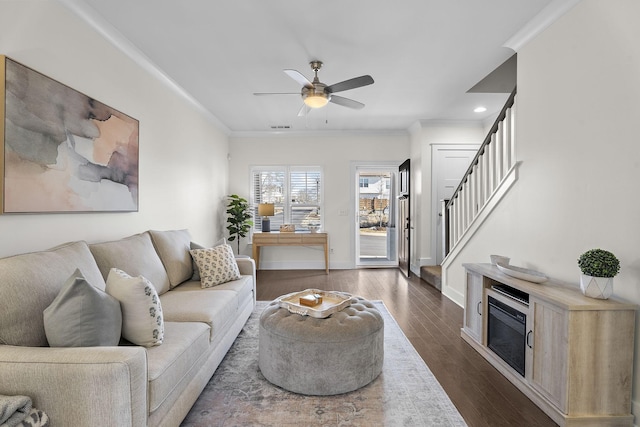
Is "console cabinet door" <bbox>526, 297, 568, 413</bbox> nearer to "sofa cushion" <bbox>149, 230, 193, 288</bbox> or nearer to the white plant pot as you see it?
the white plant pot

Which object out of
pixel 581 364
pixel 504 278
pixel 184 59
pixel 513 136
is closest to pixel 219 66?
pixel 184 59

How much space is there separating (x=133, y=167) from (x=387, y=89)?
302cm

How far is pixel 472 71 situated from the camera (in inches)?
131

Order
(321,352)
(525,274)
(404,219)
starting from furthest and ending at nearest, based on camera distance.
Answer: (404,219) < (525,274) < (321,352)

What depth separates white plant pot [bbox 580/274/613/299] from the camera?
1.72 metres

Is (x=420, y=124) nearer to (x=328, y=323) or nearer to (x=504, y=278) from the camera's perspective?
(x=504, y=278)

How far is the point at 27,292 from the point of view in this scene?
140 centimetres

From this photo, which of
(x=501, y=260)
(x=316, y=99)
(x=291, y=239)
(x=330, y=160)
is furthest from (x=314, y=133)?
(x=501, y=260)

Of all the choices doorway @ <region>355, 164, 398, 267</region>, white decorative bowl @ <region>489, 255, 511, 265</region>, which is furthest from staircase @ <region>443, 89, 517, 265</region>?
doorway @ <region>355, 164, 398, 267</region>

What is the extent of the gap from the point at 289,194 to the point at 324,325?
4275 millimetres

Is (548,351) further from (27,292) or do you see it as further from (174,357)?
(27,292)

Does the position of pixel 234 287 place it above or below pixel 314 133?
below

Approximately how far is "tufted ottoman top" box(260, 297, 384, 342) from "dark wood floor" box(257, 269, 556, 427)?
71cm

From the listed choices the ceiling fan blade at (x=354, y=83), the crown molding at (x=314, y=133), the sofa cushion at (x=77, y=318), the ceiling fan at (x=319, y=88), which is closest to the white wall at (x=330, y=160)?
the crown molding at (x=314, y=133)
